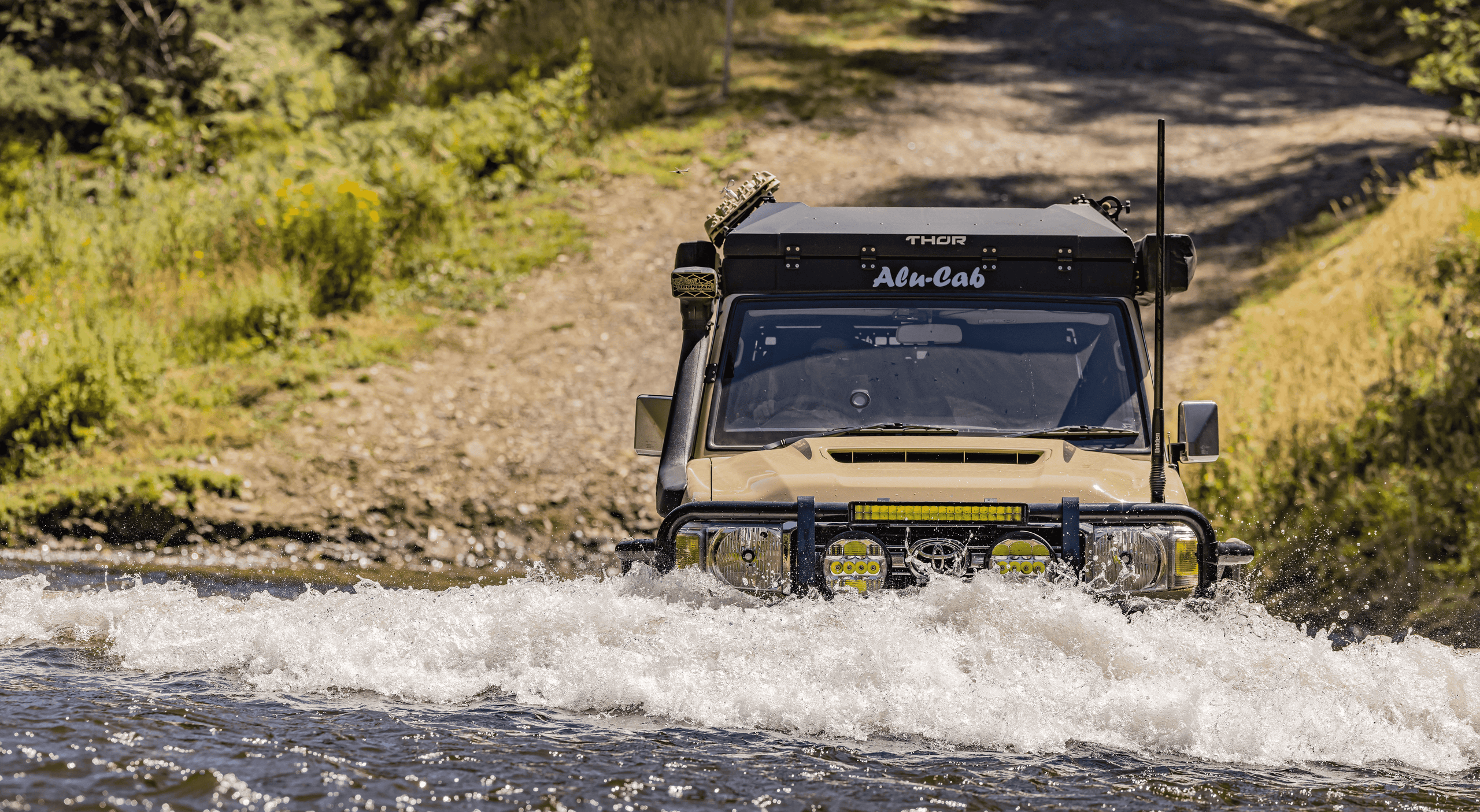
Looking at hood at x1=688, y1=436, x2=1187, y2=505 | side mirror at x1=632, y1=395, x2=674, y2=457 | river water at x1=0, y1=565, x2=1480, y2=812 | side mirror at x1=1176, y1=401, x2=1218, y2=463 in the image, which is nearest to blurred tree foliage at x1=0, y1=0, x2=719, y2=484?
side mirror at x1=632, y1=395, x2=674, y2=457

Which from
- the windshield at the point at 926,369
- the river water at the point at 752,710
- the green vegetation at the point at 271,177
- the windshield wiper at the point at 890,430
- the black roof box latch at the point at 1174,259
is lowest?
the river water at the point at 752,710

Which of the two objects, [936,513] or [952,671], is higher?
[936,513]

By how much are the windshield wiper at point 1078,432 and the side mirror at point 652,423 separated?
156 cm

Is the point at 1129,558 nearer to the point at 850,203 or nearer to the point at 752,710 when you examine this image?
the point at 752,710

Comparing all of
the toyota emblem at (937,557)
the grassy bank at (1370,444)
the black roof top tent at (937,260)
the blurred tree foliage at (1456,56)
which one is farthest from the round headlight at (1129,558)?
the blurred tree foliage at (1456,56)

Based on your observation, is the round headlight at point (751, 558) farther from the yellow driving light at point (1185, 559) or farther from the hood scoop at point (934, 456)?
the yellow driving light at point (1185, 559)

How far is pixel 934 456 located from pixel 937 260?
119 centimetres

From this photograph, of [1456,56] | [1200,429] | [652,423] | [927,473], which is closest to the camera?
[927,473]

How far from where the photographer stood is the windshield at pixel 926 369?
5527mm

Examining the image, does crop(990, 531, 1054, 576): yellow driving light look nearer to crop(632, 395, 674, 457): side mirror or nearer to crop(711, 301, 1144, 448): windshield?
crop(711, 301, 1144, 448): windshield

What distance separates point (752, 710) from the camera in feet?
14.3

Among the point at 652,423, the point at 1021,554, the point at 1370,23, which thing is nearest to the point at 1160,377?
the point at 1021,554

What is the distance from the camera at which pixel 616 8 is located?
2181 centimetres

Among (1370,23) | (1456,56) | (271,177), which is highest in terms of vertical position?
(1370,23)
